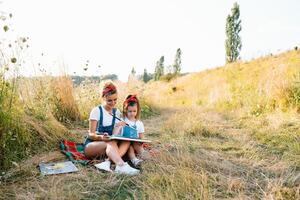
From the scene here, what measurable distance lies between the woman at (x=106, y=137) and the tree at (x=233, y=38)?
2071 cm

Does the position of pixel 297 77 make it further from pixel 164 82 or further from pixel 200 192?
pixel 164 82

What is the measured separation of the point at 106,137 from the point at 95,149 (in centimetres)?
19

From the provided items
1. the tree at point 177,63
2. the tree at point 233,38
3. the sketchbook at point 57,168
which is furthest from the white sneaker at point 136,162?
the tree at point 177,63

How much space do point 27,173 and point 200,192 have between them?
1455 mm

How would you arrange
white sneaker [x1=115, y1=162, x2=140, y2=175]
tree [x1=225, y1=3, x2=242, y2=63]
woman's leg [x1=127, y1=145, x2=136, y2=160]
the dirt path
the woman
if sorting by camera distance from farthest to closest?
tree [x1=225, y1=3, x2=242, y2=63], woman's leg [x1=127, y1=145, x2=136, y2=160], the woman, white sneaker [x1=115, y1=162, x2=140, y2=175], the dirt path

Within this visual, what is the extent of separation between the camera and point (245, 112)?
7.03 meters

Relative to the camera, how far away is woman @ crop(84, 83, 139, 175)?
129 inches

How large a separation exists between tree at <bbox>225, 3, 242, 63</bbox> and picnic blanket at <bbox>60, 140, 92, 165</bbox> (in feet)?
67.8

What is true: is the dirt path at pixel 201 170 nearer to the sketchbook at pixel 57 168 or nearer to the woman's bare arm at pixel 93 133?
the sketchbook at pixel 57 168

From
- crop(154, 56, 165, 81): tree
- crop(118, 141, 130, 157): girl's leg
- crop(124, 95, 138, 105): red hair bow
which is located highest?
crop(154, 56, 165, 81): tree

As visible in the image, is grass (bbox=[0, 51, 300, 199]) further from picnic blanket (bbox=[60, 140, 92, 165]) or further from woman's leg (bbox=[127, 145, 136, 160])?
woman's leg (bbox=[127, 145, 136, 160])

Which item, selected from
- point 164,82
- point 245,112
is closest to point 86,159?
point 245,112

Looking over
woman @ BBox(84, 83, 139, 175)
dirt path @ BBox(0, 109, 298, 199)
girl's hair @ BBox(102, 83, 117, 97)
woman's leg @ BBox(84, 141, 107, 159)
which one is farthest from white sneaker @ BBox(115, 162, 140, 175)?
girl's hair @ BBox(102, 83, 117, 97)

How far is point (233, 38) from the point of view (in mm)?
23547
